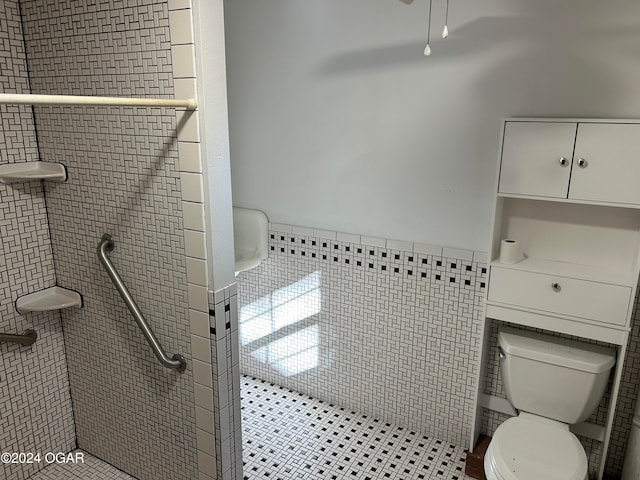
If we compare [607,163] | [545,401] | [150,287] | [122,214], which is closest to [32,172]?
[122,214]

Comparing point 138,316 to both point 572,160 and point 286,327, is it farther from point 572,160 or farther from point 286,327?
point 572,160

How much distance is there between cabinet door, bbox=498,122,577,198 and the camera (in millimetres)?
1770

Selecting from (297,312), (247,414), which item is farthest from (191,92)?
(247,414)

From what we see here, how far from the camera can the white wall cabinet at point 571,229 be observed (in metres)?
1.72

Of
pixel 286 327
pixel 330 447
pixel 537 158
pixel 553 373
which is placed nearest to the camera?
pixel 537 158

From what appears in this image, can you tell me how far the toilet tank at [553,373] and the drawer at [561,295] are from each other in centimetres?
19

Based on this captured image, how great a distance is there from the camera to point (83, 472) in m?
2.16

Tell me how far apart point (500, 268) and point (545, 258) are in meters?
0.24

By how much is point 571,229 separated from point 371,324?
1.07 m

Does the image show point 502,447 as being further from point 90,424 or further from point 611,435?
point 90,424

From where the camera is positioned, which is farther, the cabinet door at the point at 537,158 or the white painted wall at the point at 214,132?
the cabinet door at the point at 537,158

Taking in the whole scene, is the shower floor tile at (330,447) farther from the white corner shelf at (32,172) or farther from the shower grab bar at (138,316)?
the white corner shelf at (32,172)

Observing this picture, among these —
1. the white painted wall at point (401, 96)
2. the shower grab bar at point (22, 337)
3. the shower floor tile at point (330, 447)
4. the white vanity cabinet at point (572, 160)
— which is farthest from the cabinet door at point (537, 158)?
the shower grab bar at point (22, 337)

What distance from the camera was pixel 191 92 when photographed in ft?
4.87
